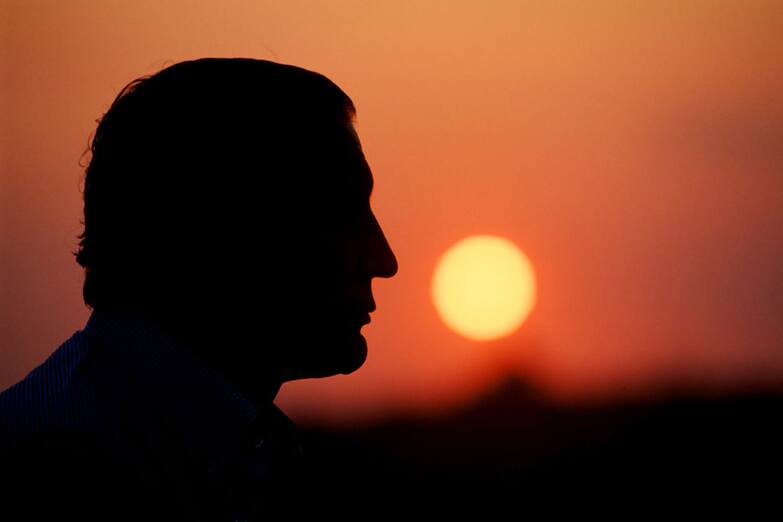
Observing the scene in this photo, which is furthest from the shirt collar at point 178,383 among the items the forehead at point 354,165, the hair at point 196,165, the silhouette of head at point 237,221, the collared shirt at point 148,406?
the forehead at point 354,165

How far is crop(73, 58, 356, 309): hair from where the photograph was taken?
9.05ft

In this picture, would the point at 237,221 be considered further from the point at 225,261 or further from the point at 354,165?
the point at 354,165

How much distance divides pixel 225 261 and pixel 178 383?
0.47m

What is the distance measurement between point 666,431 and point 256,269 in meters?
78.8

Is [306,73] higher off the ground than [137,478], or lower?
higher

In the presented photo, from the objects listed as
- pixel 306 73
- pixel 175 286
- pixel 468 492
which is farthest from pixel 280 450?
pixel 468 492

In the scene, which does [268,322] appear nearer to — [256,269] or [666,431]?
[256,269]

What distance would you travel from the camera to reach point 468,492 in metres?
62.2

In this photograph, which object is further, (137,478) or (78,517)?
(137,478)

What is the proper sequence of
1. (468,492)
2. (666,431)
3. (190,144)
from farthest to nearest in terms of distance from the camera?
(666,431) → (468,492) → (190,144)

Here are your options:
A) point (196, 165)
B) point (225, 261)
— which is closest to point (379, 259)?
point (225, 261)

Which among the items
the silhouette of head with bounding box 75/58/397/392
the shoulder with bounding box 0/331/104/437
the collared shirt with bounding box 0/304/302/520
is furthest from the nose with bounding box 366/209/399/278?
the shoulder with bounding box 0/331/104/437

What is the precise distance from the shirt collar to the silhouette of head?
0.45 feet

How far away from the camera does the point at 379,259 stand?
9.44 ft
